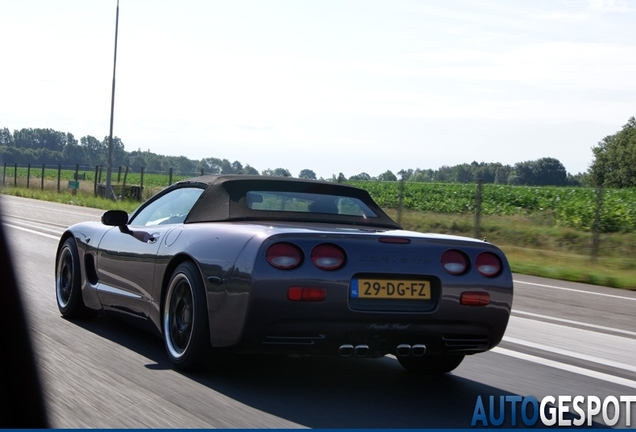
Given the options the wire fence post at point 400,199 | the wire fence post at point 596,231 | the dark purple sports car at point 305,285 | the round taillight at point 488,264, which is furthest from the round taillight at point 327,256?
the wire fence post at point 400,199

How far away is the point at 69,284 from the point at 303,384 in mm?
2872

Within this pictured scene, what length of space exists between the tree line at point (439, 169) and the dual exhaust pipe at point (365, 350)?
60.4 feet

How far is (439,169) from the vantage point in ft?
205

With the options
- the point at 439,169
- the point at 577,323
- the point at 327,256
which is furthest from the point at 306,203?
the point at 439,169

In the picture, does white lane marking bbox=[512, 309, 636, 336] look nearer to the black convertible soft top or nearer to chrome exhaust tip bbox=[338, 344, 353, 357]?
the black convertible soft top

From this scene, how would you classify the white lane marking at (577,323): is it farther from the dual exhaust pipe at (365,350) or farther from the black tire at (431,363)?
the dual exhaust pipe at (365,350)

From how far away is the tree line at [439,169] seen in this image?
4509cm

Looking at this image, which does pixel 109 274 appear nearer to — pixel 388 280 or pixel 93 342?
pixel 93 342

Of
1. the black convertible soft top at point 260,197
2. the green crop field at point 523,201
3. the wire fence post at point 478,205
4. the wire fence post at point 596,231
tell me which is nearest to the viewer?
the black convertible soft top at point 260,197

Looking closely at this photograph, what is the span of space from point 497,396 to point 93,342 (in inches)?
110

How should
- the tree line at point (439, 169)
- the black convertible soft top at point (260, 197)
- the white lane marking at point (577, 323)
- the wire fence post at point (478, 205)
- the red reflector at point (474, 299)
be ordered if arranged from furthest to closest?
the tree line at point (439, 169) < the wire fence post at point (478, 205) < the white lane marking at point (577, 323) < the black convertible soft top at point (260, 197) < the red reflector at point (474, 299)

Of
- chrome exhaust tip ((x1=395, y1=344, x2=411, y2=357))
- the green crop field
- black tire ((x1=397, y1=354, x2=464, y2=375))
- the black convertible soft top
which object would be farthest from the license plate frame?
the green crop field

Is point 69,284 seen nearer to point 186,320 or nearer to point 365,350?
point 186,320

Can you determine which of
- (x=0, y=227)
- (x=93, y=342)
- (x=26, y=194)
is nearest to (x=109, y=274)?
(x=93, y=342)
